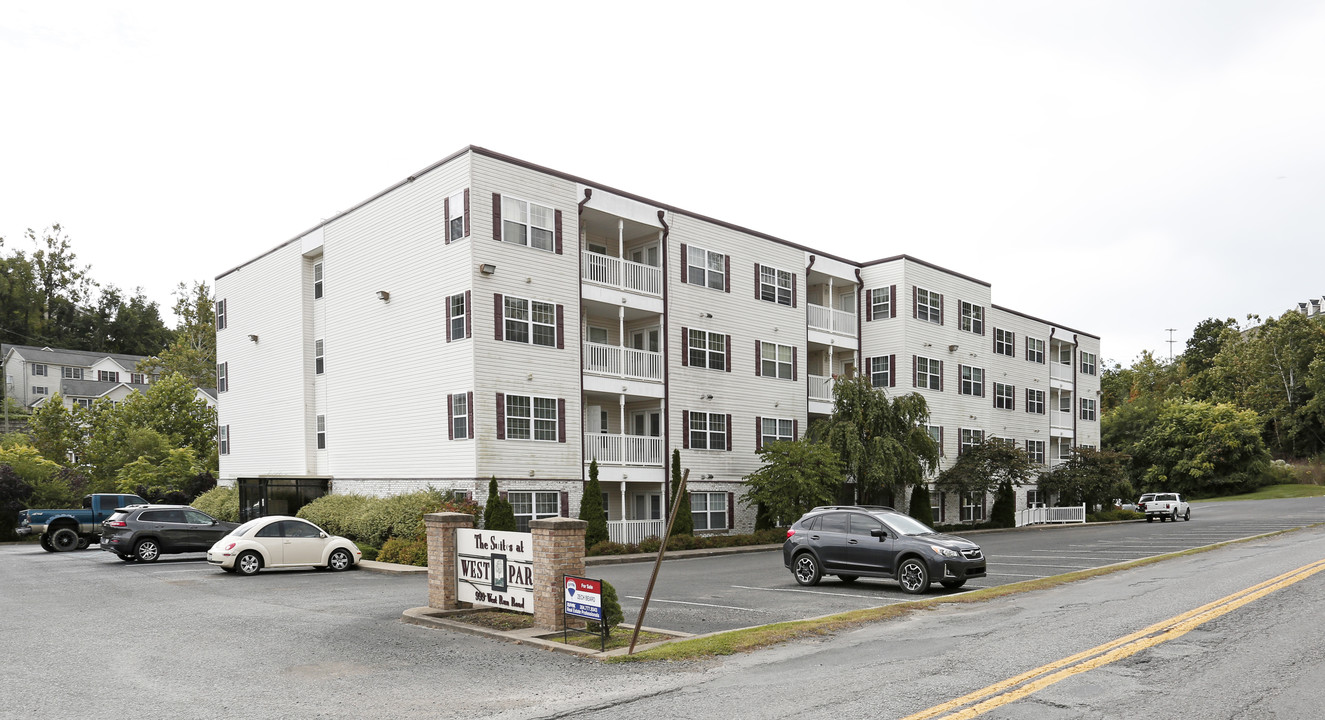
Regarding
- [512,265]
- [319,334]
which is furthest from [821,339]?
[319,334]

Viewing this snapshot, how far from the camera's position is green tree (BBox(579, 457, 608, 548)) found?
92.9ft

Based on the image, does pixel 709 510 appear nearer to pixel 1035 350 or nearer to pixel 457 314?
pixel 457 314

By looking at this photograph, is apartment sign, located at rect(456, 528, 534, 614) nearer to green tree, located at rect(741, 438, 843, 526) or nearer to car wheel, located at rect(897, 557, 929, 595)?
car wheel, located at rect(897, 557, 929, 595)

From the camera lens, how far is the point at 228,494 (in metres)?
36.1

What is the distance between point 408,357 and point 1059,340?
142ft

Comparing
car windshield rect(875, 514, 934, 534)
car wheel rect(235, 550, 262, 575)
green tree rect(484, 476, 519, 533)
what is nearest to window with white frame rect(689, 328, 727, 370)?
green tree rect(484, 476, 519, 533)

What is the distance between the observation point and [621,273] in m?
31.2

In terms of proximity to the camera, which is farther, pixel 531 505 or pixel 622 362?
pixel 622 362

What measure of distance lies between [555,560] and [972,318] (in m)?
39.0

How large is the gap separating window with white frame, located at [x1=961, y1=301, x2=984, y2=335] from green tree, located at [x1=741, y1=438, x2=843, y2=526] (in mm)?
16825

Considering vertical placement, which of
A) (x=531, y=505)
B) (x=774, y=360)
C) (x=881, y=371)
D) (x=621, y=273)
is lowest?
(x=531, y=505)

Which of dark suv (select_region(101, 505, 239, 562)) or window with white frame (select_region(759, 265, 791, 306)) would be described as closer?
dark suv (select_region(101, 505, 239, 562))

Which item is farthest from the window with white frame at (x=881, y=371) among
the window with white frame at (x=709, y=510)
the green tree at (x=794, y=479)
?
the window with white frame at (x=709, y=510)

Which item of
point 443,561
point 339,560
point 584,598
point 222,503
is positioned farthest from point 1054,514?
point 584,598
